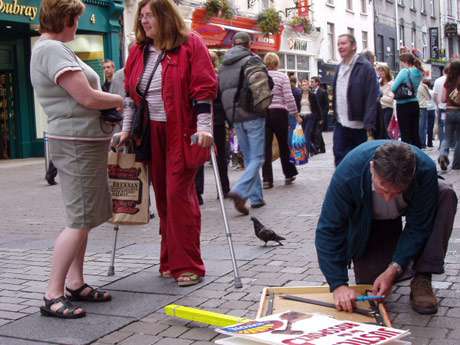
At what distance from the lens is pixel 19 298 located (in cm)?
453

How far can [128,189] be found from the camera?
4754 mm

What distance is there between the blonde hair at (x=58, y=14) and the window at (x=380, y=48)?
33.3 meters

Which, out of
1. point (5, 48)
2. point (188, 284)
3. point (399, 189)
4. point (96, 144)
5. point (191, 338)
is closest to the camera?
point (399, 189)

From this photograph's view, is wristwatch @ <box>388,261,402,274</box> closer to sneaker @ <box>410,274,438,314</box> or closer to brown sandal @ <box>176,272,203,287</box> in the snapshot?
sneaker @ <box>410,274,438,314</box>

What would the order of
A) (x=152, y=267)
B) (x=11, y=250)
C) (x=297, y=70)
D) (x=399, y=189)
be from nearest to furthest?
(x=399, y=189) → (x=152, y=267) → (x=11, y=250) → (x=297, y=70)

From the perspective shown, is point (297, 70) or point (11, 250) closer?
point (11, 250)

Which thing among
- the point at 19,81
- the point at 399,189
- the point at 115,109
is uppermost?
the point at 19,81

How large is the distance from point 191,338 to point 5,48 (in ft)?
51.0

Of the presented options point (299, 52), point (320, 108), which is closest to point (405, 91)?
point (320, 108)

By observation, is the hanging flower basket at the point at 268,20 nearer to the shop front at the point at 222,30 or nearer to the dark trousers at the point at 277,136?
the shop front at the point at 222,30

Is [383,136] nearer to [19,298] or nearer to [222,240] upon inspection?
[222,240]

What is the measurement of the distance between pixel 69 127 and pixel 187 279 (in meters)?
1.24

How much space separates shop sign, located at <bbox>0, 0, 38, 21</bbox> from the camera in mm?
15773

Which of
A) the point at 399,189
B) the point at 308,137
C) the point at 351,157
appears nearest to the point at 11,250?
the point at 351,157
